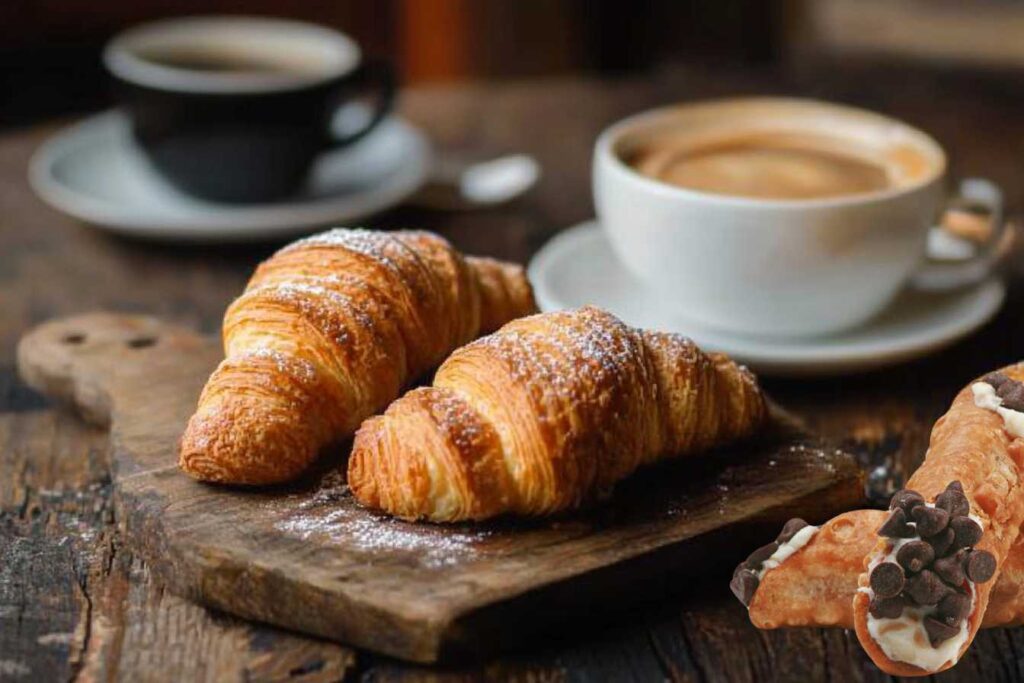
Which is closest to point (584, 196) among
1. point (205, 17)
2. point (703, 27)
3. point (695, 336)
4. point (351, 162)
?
point (351, 162)

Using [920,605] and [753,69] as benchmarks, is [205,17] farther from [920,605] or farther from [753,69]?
[920,605]

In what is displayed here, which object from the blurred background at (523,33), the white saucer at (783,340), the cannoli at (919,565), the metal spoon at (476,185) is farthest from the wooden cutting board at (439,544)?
the blurred background at (523,33)

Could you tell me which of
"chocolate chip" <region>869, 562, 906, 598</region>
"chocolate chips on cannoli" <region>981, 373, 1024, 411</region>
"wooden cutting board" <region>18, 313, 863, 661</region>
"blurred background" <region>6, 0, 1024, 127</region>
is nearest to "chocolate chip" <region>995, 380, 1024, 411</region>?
"chocolate chips on cannoli" <region>981, 373, 1024, 411</region>

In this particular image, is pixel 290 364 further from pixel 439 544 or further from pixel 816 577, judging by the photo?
pixel 816 577

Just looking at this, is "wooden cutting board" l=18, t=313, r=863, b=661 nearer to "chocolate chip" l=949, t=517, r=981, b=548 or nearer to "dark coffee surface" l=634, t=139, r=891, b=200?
"chocolate chip" l=949, t=517, r=981, b=548

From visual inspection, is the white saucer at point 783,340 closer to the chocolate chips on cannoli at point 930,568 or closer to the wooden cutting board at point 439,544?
the wooden cutting board at point 439,544

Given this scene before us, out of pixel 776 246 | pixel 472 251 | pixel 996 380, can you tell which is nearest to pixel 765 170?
pixel 776 246

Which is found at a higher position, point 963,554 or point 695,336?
point 963,554
